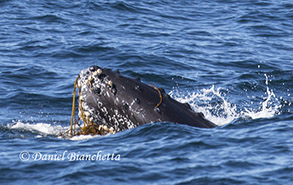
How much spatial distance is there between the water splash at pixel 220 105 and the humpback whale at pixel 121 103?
295cm

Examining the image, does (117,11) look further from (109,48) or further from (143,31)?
(109,48)

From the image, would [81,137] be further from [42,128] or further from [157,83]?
[157,83]

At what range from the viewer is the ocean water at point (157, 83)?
10.4 metres

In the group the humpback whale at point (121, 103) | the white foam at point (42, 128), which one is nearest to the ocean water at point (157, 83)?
the white foam at point (42, 128)

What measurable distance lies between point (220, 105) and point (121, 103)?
566 cm

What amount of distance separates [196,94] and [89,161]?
7567mm

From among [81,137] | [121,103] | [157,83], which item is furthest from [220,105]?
[121,103]

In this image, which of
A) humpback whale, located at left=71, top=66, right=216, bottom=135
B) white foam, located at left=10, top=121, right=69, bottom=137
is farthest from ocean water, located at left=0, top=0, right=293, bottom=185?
humpback whale, located at left=71, top=66, right=216, bottom=135

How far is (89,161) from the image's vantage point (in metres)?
10.9

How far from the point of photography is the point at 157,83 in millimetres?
19250

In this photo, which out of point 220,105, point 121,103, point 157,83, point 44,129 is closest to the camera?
point 121,103

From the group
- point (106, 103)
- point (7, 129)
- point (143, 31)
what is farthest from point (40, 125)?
point (143, 31)

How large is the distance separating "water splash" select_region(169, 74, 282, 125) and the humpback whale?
295cm

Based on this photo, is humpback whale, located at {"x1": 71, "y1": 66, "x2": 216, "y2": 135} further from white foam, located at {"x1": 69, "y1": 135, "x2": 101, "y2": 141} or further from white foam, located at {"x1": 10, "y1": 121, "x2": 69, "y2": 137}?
white foam, located at {"x1": 10, "y1": 121, "x2": 69, "y2": 137}
